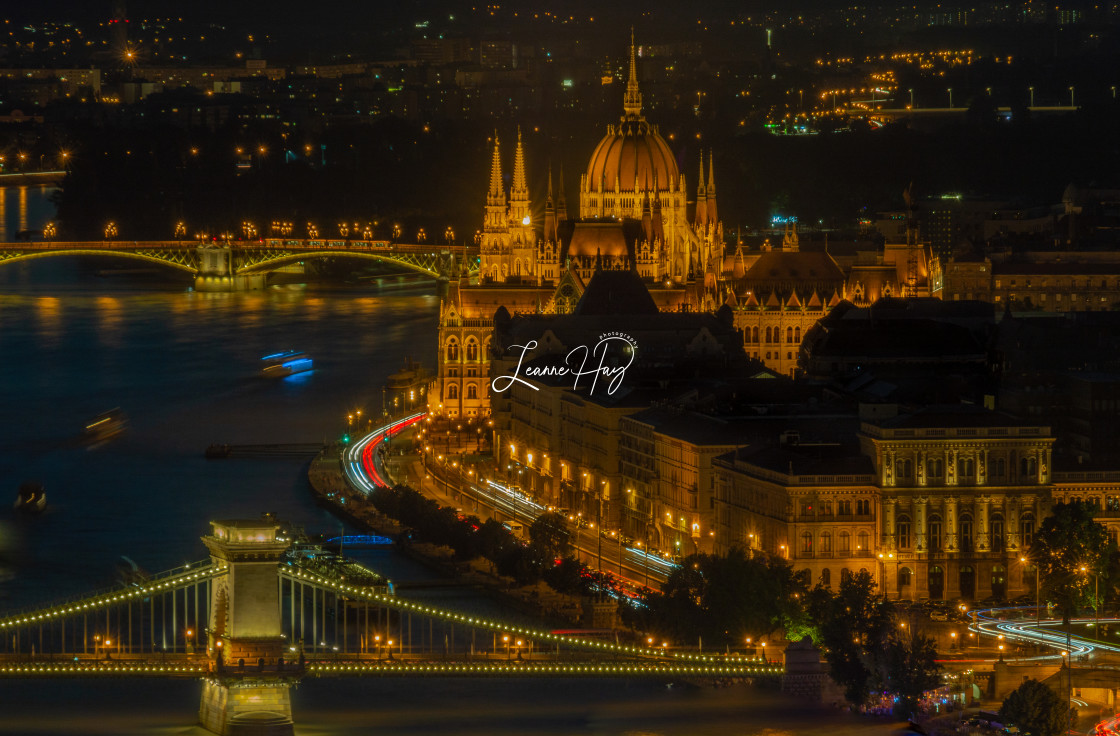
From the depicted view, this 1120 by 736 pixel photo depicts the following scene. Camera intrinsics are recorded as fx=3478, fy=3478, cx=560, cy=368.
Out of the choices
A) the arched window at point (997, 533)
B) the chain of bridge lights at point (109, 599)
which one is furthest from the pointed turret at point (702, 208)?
the chain of bridge lights at point (109, 599)

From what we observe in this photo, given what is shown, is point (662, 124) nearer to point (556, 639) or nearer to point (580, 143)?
point (580, 143)

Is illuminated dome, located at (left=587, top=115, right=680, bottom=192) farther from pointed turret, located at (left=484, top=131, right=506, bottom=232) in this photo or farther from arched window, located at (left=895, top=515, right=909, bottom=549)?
arched window, located at (left=895, top=515, right=909, bottom=549)

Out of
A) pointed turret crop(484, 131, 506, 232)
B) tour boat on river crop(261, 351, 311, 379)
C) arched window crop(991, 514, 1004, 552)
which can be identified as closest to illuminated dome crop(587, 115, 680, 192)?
pointed turret crop(484, 131, 506, 232)

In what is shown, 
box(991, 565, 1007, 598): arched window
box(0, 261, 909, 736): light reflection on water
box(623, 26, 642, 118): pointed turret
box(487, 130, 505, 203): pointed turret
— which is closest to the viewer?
box(0, 261, 909, 736): light reflection on water
